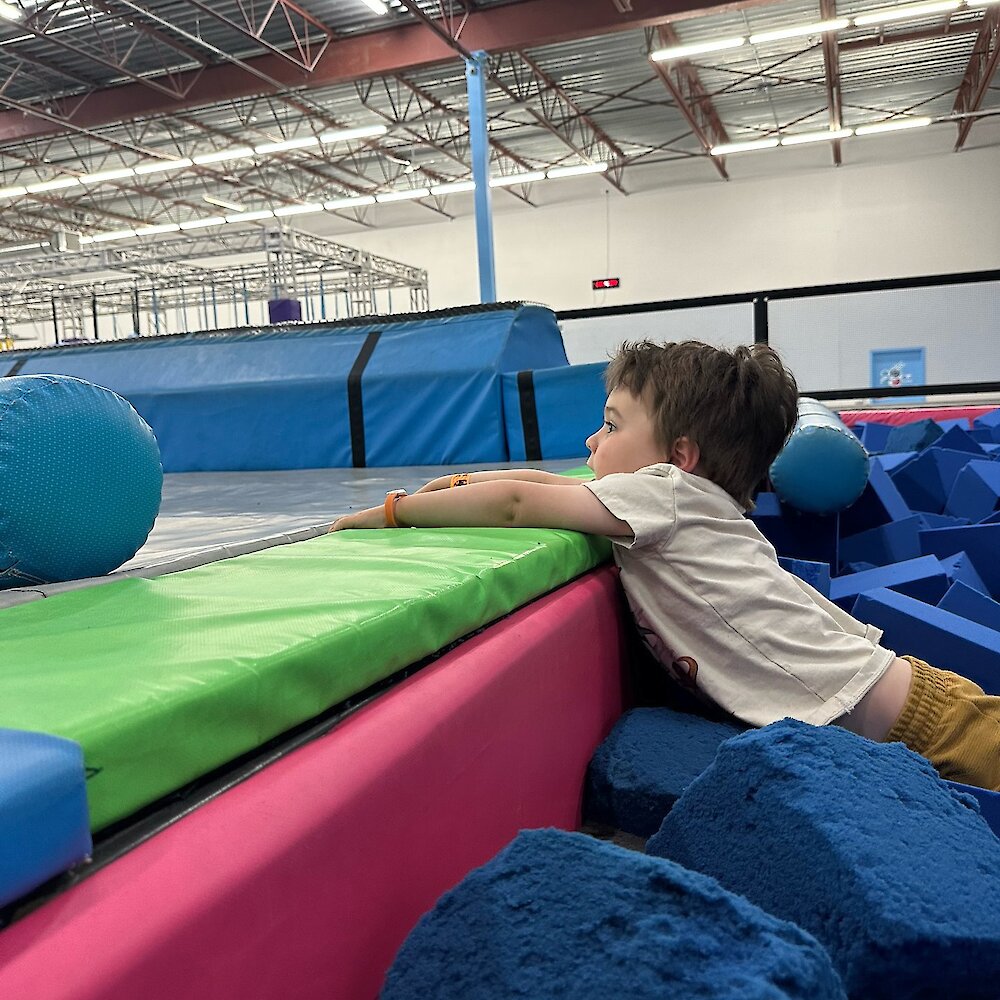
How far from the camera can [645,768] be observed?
944 mm

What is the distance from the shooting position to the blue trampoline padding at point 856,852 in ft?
1.80

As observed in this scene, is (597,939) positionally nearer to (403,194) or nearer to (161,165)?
(161,165)

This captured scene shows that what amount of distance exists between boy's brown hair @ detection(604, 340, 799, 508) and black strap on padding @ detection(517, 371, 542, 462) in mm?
1886

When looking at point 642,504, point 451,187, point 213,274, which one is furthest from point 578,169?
point 642,504

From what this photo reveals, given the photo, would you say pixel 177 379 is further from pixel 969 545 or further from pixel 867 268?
pixel 867 268

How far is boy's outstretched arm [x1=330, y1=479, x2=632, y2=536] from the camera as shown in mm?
1113

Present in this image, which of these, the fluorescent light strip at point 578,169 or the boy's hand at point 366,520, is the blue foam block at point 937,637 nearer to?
the boy's hand at point 366,520

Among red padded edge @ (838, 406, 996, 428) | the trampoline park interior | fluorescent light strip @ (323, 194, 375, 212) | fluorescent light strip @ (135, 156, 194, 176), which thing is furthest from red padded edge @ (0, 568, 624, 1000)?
fluorescent light strip @ (323, 194, 375, 212)

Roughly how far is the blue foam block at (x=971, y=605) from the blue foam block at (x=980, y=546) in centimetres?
62

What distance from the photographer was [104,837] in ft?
1.44

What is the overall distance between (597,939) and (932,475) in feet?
10.1

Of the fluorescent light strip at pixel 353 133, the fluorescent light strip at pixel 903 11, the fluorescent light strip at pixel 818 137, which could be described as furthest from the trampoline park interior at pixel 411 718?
the fluorescent light strip at pixel 818 137

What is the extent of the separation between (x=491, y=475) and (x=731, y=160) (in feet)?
41.6

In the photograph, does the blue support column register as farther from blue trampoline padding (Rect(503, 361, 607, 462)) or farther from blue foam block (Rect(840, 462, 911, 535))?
blue foam block (Rect(840, 462, 911, 535))
